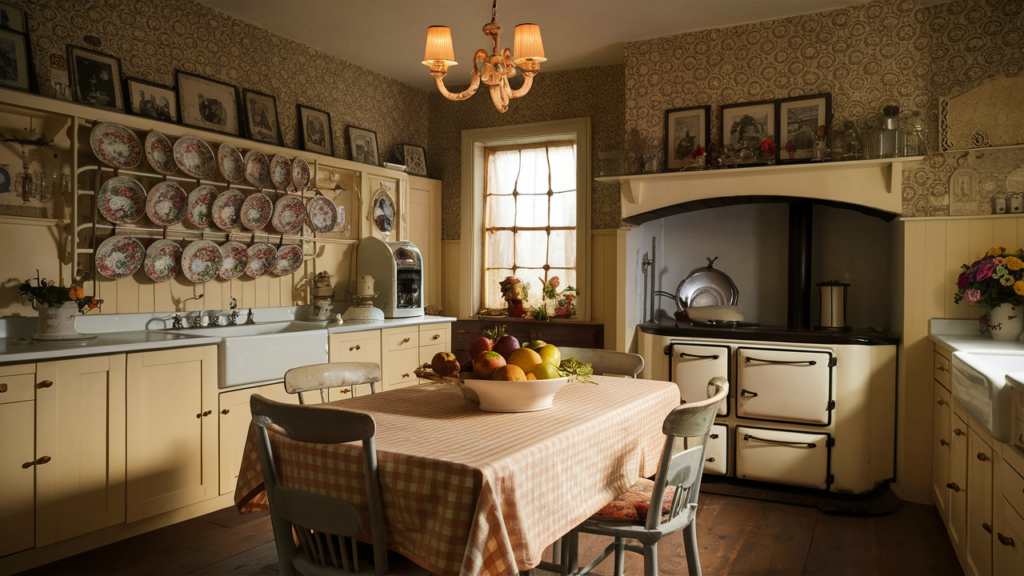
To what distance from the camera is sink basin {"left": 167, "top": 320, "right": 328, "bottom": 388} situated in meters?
3.30

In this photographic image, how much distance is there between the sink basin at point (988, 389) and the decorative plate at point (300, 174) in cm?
372

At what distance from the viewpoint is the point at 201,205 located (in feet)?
12.4

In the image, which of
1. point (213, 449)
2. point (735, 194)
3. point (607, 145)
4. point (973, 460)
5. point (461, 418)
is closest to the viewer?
point (461, 418)

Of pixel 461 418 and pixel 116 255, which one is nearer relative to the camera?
pixel 461 418

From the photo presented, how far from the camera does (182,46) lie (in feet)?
12.5

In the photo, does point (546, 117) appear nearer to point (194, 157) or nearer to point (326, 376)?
point (194, 157)

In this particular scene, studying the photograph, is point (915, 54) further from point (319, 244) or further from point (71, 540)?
point (71, 540)

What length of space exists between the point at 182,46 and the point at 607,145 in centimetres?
288

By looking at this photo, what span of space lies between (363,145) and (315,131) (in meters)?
0.46

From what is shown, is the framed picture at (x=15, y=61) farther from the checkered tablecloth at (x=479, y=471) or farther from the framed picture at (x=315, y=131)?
the checkered tablecloth at (x=479, y=471)

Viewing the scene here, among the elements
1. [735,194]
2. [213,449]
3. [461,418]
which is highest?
[735,194]

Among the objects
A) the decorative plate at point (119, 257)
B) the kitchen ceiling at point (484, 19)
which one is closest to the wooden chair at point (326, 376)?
the decorative plate at point (119, 257)

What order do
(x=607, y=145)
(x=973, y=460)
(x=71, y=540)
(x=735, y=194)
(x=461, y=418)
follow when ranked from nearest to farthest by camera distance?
(x=461, y=418)
(x=973, y=460)
(x=71, y=540)
(x=735, y=194)
(x=607, y=145)

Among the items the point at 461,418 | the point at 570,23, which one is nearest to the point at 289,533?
the point at 461,418
